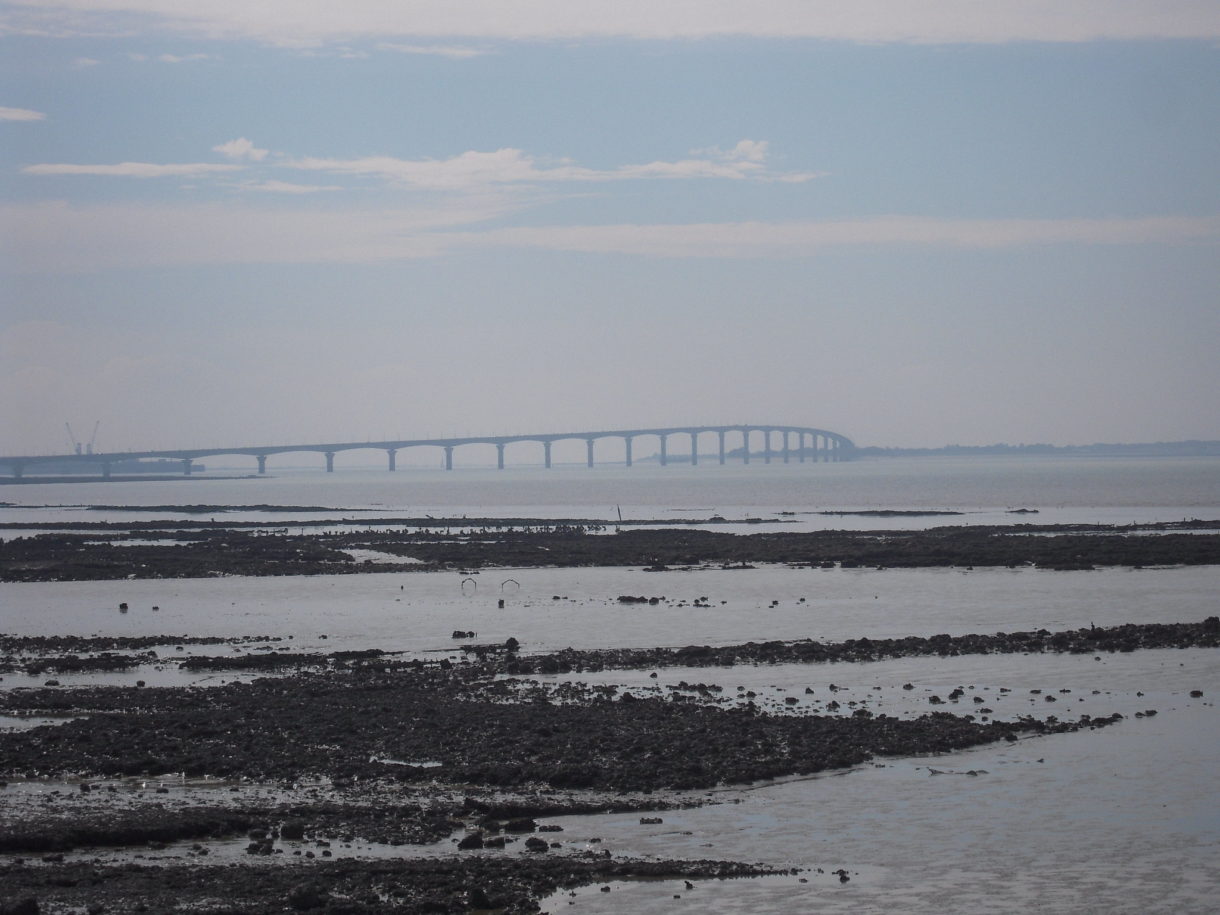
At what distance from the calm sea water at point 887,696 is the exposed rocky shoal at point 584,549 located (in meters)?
3.73

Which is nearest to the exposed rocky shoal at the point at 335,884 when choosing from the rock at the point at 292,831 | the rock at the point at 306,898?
the rock at the point at 306,898

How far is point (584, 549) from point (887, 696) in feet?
137

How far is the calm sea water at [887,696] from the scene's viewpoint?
46.2 ft

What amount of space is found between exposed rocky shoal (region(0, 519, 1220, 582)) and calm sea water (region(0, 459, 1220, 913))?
373cm

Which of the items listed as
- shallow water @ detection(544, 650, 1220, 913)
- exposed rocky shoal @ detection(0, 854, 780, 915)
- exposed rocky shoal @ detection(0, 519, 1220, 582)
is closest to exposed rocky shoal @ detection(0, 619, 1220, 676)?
shallow water @ detection(544, 650, 1220, 913)

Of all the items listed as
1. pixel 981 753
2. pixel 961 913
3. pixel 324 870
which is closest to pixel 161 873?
pixel 324 870

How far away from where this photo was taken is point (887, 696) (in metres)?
24.3

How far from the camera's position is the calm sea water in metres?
14.1

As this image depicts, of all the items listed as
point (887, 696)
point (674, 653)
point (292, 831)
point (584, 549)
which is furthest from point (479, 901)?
point (584, 549)

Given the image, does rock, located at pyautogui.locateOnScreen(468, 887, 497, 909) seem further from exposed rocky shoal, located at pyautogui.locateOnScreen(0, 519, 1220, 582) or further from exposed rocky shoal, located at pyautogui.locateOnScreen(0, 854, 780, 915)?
exposed rocky shoal, located at pyautogui.locateOnScreen(0, 519, 1220, 582)

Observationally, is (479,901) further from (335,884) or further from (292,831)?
(292,831)

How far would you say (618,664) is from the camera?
95.2ft

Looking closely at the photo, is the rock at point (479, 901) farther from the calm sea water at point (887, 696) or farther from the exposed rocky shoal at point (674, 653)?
the exposed rocky shoal at point (674, 653)

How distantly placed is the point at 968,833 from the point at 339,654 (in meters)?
18.5
